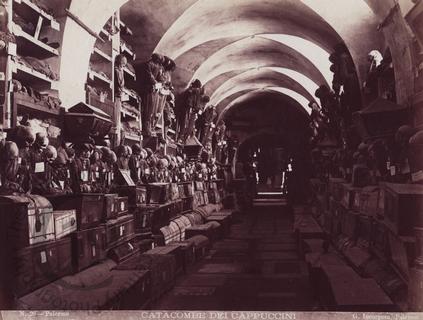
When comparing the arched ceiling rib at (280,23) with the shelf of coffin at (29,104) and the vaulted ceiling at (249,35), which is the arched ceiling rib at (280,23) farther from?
the shelf of coffin at (29,104)

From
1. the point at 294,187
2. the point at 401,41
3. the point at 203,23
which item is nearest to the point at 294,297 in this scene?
the point at 401,41

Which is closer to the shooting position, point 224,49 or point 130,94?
point 130,94

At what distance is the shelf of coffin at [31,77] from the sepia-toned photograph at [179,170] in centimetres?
2

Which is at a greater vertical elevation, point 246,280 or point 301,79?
point 301,79

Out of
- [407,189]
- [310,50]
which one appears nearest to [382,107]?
[407,189]

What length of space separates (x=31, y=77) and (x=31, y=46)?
0.42m

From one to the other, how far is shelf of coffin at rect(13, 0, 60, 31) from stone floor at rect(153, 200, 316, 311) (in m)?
3.98

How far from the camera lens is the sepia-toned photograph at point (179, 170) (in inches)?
177

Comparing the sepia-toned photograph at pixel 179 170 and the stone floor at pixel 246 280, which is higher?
the sepia-toned photograph at pixel 179 170

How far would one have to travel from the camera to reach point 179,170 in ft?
47.2

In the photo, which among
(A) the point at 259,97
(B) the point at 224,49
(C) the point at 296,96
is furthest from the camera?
(A) the point at 259,97

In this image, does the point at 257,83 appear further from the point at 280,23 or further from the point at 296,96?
the point at 280,23

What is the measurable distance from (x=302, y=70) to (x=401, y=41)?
9917mm

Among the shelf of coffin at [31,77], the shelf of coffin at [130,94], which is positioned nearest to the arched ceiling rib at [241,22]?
the shelf of coffin at [130,94]
